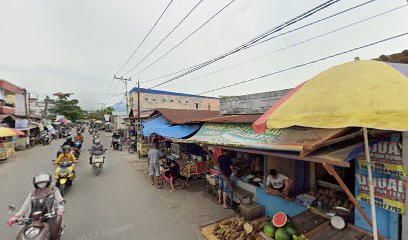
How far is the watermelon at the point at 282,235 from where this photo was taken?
3905 mm

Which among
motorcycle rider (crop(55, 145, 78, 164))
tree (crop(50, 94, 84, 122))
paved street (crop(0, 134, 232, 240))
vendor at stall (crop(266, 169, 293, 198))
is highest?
tree (crop(50, 94, 84, 122))

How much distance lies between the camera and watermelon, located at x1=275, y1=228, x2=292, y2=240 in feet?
12.8

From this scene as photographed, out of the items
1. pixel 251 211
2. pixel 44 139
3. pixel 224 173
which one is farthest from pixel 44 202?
pixel 44 139

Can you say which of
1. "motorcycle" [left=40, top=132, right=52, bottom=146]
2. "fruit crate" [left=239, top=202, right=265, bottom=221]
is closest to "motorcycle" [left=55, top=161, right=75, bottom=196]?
"fruit crate" [left=239, top=202, right=265, bottom=221]

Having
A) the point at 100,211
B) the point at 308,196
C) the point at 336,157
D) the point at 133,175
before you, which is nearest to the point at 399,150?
the point at 336,157

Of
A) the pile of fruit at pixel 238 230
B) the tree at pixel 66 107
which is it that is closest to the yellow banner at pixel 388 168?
the pile of fruit at pixel 238 230

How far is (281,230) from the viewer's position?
4.00 metres

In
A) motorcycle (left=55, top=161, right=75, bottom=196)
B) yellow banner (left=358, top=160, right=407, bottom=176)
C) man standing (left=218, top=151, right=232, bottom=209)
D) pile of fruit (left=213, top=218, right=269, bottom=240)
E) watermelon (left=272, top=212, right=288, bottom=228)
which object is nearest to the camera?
yellow banner (left=358, top=160, right=407, bottom=176)

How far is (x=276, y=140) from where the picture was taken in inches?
158

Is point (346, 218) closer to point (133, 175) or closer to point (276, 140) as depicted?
point (276, 140)

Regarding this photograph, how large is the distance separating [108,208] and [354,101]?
24.2 feet

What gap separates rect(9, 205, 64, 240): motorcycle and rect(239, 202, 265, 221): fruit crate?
4.79 metres

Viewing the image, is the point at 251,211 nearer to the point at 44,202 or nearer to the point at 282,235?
the point at 282,235

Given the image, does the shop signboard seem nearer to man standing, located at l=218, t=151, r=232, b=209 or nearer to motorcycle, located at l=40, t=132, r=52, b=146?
man standing, located at l=218, t=151, r=232, b=209
